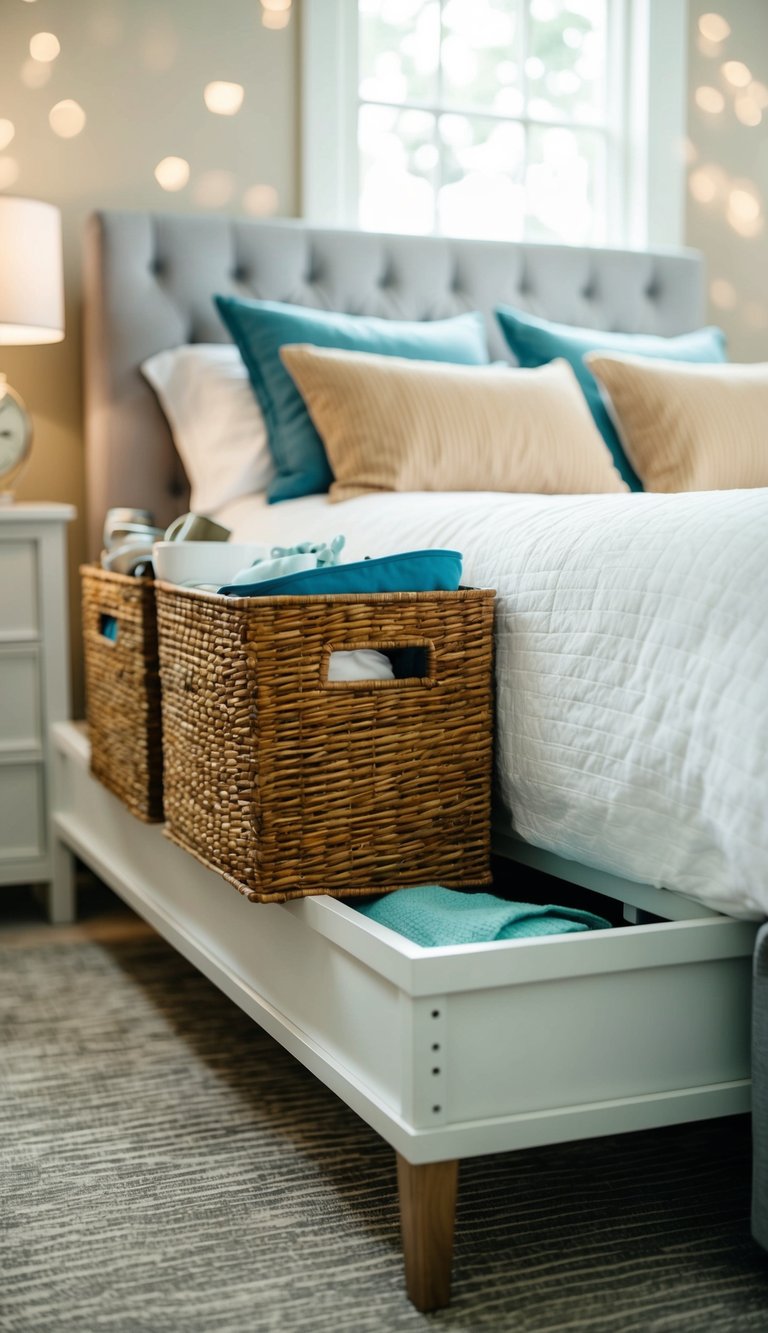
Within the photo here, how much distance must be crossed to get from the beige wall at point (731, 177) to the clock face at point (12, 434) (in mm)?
1795

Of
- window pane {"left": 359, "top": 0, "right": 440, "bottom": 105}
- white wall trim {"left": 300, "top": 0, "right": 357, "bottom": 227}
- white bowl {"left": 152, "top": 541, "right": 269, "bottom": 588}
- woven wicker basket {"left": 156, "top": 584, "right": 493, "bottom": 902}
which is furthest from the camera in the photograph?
window pane {"left": 359, "top": 0, "right": 440, "bottom": 105}

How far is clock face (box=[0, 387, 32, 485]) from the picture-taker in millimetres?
2508

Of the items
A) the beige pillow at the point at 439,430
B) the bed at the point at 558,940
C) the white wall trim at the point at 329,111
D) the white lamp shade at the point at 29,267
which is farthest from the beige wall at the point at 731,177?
the bed at the point at 558,940

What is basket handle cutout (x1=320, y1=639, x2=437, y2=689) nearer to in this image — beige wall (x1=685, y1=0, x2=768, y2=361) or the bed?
the bed

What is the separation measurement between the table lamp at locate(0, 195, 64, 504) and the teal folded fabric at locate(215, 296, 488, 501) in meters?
0.31

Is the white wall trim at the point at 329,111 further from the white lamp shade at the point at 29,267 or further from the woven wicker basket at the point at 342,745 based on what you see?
the woven wicker basket at the point at 342,745

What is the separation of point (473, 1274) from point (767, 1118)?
327 millimetres

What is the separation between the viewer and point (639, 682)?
4.21ft

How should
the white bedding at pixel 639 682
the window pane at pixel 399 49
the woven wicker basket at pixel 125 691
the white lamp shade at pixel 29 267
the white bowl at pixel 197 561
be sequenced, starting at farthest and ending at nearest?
1. the window pane at pixel 399 49
2. the white lamp shade at pixel 29 267
3. the woven wicker basket at pixel 125 691
4. the white bowl at pixel 197 561
5. the white bedding at pixel 639 682

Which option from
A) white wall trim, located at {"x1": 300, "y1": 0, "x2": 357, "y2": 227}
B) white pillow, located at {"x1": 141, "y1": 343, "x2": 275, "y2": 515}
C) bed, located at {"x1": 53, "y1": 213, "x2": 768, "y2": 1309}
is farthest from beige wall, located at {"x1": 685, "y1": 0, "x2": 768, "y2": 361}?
bed, located at {"x1": 53, "y1": 213, "x2": 768, "y2": 1309}

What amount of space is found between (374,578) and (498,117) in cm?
212

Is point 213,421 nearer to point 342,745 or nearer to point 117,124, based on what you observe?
point 117,124

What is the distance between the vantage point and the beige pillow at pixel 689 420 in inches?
87.7

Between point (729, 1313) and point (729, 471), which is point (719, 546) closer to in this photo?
point (729, 1313)
